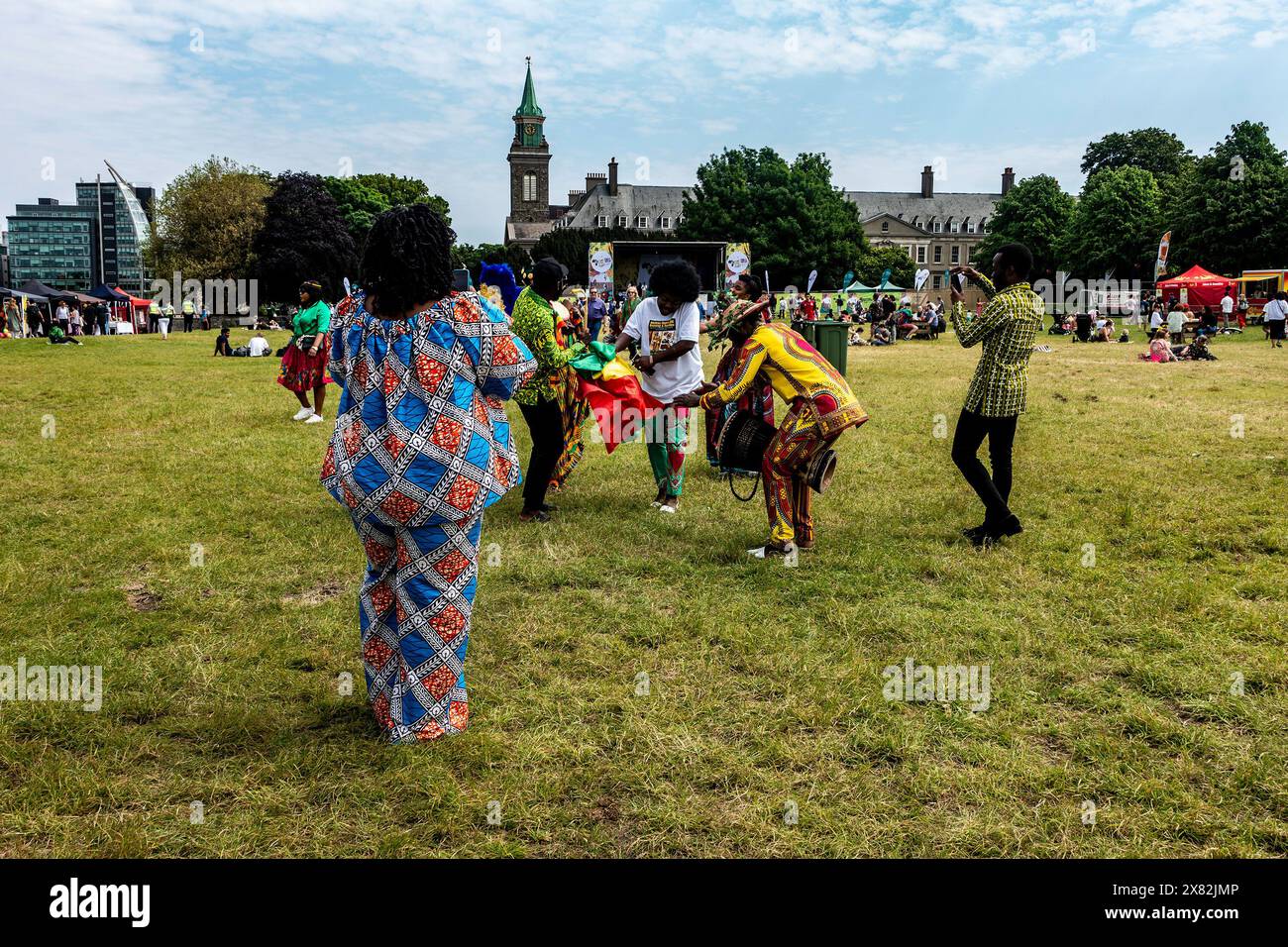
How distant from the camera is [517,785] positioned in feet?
11.2

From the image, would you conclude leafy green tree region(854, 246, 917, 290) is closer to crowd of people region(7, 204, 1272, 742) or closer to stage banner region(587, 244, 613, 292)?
stage banner region(587, 244, 613, 292)

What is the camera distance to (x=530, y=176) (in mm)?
124500

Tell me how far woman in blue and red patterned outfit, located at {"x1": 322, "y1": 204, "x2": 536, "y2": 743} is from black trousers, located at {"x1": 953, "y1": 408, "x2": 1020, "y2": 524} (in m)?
4.06

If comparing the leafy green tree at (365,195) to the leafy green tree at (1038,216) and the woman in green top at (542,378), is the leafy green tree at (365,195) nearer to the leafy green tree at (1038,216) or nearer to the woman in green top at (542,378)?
the leafy green tree at (1038,216)

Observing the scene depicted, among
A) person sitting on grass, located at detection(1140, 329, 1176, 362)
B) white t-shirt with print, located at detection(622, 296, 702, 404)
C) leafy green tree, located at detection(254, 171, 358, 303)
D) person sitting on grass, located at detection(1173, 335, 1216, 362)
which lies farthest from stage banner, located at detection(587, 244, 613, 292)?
white t-shirt with print, located at detection(622, 296, 702, 404)

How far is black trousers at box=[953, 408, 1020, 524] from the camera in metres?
6.53

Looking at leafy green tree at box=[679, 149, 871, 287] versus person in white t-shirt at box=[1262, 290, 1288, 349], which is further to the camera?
leafy green tree at box=[679, 149, 871, 287]

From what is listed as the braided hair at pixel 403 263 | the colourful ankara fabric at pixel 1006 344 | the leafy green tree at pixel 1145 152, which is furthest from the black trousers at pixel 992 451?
the leafy green tree at pixel 1145 152

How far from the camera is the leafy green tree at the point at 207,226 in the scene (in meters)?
54.0

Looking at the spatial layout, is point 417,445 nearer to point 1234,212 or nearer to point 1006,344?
point 1006,344

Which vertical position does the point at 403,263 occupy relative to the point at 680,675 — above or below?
above

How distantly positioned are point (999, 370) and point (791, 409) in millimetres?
1562

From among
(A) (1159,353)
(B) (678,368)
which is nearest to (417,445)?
(B) (678,368)

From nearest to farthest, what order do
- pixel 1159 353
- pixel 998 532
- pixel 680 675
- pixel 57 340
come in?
pixel 680 675 → pixel 998 532 → pixel 1159 353 → pixel 57 340
